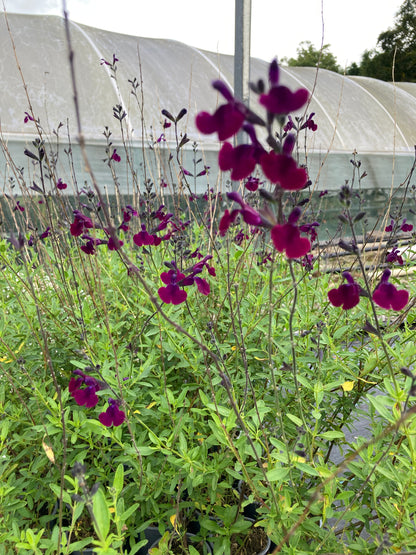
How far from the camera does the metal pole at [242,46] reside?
3.60m

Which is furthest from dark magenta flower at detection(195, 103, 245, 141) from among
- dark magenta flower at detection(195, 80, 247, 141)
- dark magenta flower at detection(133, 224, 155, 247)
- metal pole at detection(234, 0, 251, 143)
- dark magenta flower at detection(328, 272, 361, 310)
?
metal pole at detection(234, 0, 251, 143)

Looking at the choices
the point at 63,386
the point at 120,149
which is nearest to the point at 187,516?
the point at 63,386

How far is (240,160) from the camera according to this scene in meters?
0.66

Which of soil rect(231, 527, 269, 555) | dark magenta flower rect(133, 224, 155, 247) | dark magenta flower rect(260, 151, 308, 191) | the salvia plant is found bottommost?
soil rect(231, 527, 269, 555)

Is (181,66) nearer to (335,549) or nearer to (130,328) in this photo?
(130,328)

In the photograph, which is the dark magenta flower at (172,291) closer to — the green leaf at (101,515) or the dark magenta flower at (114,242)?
the dark magenta flower at (114,242)

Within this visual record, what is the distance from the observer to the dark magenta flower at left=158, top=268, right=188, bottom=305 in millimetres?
1217

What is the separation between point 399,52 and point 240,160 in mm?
29155

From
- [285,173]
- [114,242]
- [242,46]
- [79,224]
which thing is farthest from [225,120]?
[242,46]

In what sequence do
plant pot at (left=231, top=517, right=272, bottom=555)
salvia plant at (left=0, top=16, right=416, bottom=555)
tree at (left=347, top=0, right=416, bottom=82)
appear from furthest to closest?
tree at (left=347, top=0, right=416, bottom=82)
plant pot at (left=231, top=517, right=272, bottom=555)
salvia plant at (left=0, top=16, right=416, bottom=555)

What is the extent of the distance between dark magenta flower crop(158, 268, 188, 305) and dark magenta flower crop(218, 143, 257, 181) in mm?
600

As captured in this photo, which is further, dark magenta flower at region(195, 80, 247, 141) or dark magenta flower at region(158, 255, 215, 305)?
dark magenta flower at region(158, 255, 215, 305)

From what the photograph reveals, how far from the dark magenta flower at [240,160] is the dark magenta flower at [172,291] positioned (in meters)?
0.60

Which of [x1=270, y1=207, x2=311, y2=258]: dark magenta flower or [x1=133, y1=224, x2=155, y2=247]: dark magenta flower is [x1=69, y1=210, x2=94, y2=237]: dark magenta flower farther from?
[x1=270, y1=207, x2=311, y2=258]: dark magenta flower
